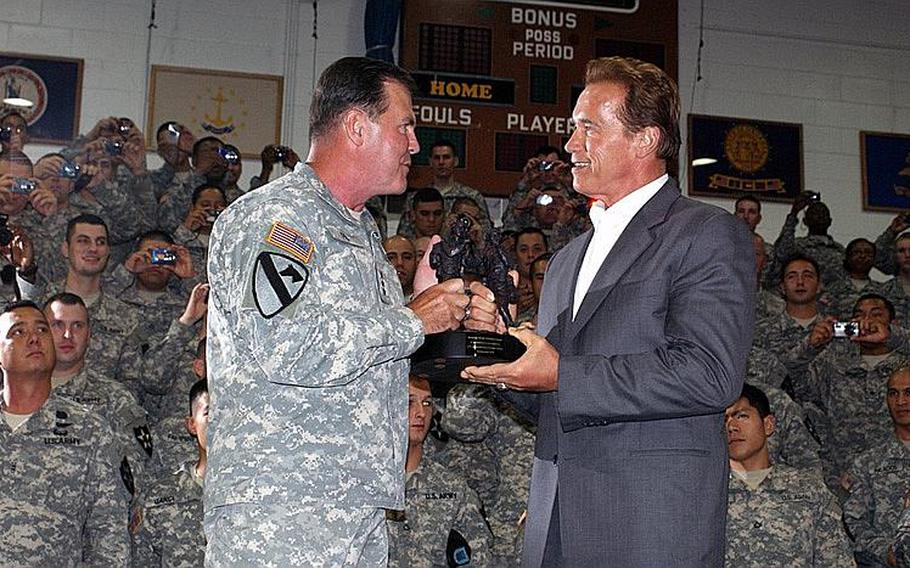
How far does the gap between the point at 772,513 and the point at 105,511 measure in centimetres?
262

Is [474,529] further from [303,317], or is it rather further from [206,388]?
[303,317]

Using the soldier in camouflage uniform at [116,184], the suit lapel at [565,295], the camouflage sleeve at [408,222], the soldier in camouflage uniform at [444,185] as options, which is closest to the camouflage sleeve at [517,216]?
the soldier in camouflage uniform at [444,185]

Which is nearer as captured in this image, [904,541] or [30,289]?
[904,541]

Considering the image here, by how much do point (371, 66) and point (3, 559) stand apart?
2640 mm


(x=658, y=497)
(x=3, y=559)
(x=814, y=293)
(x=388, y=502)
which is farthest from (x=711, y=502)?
(x=814, y=293)

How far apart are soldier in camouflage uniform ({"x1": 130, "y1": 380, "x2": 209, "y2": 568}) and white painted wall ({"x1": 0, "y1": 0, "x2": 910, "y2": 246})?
427 cm

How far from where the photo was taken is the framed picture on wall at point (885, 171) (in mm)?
9484

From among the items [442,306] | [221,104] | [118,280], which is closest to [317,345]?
[442,306]

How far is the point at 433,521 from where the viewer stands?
468 centimetres

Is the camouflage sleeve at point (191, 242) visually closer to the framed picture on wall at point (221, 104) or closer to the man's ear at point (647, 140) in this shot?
the framed picture on wall at point (221, 104)

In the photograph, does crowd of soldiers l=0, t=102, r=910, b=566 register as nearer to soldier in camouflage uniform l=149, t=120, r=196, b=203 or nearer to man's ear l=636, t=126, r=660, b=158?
soldier in camouflage uniform l=149, t=120, r=196, b=203

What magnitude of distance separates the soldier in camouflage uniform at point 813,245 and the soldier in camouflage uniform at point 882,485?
8.55 feet

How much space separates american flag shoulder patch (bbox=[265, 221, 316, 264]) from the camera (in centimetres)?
216

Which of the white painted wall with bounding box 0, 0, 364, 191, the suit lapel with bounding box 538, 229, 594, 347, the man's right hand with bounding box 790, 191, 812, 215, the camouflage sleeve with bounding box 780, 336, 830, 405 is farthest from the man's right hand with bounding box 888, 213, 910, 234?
the suit lapel with bounding box 538, 229, 594, 347
